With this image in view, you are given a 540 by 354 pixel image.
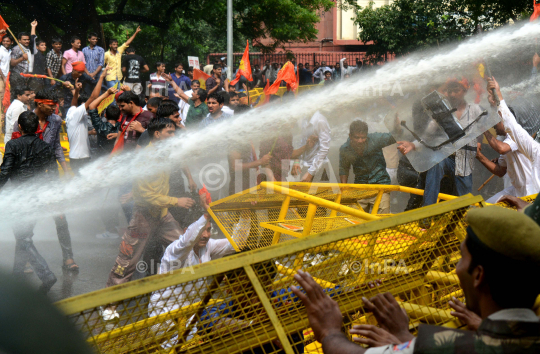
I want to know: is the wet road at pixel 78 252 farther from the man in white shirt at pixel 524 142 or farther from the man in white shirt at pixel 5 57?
the man in white shirt at pixel 5 57

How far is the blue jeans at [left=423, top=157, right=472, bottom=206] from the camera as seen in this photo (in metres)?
4.81

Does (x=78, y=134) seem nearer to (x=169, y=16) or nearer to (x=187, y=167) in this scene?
(x=187, y=167)

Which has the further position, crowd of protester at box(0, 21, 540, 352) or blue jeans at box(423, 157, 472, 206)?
blue jeans at box(423, 157, 472, 206)

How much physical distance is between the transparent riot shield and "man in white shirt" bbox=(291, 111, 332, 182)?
4.23ft

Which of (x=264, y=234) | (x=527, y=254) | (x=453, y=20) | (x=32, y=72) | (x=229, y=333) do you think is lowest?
(x=264, y=234)

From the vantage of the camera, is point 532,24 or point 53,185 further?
point 532,24

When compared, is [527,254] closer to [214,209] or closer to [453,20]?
[214,209]

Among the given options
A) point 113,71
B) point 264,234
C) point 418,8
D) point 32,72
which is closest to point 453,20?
point 418,8

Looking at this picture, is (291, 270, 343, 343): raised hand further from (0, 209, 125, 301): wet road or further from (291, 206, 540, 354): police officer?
(0, 209, 125, 301): wet road

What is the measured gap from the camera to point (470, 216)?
4.65ft

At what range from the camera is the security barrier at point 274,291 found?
146cm

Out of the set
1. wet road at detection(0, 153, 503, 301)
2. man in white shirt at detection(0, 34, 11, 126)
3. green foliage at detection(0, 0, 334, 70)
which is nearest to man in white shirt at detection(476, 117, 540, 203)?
wet road at detection(0, 153, 503, 301)

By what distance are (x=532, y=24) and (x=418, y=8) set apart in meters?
14.2

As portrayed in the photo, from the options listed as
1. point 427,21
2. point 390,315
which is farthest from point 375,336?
point 427,21
